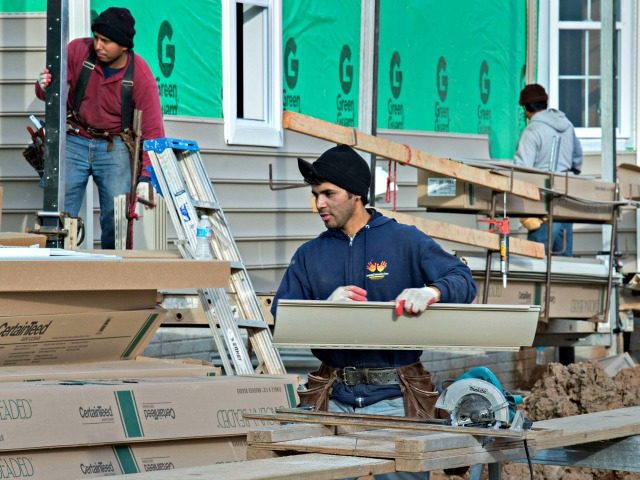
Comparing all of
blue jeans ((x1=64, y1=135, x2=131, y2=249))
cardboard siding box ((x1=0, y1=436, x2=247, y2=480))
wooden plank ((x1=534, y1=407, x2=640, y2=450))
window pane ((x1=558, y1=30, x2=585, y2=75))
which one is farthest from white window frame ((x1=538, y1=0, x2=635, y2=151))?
cardboard siding box ((x1=0, y1=436, x2=247, y2=480))

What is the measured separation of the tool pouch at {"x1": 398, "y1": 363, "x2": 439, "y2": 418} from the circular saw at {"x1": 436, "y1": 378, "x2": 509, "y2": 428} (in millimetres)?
436

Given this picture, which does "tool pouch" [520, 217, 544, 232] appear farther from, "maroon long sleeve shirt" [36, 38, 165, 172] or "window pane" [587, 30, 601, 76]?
"window pane" [587, 30, 601, 76]

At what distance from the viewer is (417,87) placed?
13.6 m

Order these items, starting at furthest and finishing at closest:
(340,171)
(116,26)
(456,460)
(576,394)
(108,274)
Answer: (576,394) → (116,26) → (108,274) → (340,171) → (456,460)

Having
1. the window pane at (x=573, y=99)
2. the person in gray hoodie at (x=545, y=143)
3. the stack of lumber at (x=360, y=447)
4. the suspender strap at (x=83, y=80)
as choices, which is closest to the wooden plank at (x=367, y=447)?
the stack of lumber at (x=360, y=447)

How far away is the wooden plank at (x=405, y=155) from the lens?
30.9ft

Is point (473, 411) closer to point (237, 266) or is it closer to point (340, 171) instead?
point (340, 171)

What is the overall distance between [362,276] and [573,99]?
998 centimetres

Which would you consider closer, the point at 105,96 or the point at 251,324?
the point at 251,324

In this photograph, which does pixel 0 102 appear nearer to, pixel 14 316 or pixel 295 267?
pixel 14 316

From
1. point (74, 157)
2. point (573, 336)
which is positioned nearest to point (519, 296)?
point (573, 336)

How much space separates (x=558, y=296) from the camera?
1191 centimetres

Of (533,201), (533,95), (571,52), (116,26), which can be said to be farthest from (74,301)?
(571,52)

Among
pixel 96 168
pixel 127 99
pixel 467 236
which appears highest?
pixel 127 99
